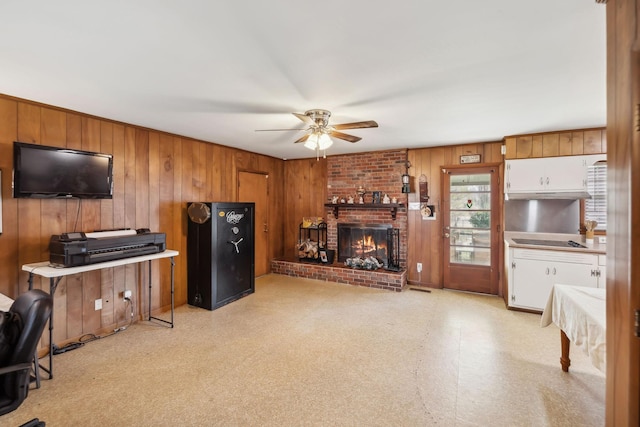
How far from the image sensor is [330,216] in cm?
566

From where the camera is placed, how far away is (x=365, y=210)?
17.6 feet

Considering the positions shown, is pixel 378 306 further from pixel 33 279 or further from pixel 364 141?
pixel 33 279

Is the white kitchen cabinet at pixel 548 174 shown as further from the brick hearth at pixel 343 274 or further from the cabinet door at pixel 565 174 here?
the brick hearth at pixel 343 274

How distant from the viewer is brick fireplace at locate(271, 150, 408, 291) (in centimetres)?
497

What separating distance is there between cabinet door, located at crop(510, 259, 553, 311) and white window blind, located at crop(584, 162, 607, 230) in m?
0.89

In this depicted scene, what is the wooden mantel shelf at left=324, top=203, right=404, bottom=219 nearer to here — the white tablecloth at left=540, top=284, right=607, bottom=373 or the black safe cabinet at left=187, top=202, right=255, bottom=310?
the black safe cabinet at left=187, top=202, right=255, bottom=310

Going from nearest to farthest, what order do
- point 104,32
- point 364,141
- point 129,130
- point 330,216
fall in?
point 104,32 → point 129,130 → point 364,141 → point 330,216

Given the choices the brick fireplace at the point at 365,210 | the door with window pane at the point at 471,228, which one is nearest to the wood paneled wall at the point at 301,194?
the brick fireplace at the point at 365,210

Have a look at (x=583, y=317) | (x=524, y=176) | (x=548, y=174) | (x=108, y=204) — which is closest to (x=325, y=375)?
(x=583, y=317)

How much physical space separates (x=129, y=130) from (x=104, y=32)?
2.13m

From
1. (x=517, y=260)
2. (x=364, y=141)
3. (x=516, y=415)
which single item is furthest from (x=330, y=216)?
(x=516, y=415)

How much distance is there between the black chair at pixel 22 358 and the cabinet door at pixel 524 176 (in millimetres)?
4935

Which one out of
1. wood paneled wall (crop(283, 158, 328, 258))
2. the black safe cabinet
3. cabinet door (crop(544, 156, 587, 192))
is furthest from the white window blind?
the black safe cabinet

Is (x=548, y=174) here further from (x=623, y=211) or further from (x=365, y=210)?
(x=623, y=211)
